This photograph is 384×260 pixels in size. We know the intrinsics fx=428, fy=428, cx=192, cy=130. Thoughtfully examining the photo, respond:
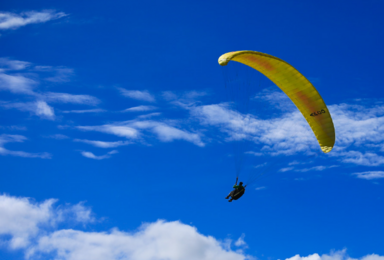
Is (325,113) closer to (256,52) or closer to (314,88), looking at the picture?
(314,88)

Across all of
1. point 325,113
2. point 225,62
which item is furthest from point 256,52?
point 325,113

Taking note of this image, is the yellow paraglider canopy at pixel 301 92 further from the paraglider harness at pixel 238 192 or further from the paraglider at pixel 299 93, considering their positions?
the paraglider harness at pixel 238 192

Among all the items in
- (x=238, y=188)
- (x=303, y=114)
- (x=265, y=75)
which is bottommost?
(x=238, y=188)

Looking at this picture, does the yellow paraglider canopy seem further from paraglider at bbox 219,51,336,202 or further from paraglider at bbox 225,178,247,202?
paraglider at bbox 225,178,247,202

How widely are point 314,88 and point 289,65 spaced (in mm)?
3020

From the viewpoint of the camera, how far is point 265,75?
38.8 m

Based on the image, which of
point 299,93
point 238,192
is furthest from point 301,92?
point 238,192

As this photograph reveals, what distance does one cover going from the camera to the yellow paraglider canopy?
36531 millimetres

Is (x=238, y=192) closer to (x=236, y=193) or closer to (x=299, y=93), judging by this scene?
(x=236, y=193)

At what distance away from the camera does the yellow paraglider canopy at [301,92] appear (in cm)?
3653

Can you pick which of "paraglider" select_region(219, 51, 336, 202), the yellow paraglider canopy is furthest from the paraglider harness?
the yellow paraglider canopy

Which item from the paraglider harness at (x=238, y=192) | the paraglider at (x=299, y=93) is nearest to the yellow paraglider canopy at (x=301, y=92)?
Result: the paraglider at (x=299, y=93)

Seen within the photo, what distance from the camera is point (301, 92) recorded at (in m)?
37.5

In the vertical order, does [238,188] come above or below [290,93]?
below
